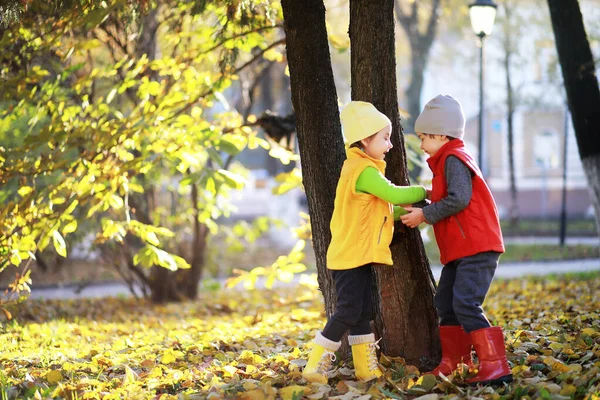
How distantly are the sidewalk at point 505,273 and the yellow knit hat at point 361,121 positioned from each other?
9.05 meters

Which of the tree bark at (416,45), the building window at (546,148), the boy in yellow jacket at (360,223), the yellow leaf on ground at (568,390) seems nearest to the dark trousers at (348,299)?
the boy in yellow jacket at (360,223)

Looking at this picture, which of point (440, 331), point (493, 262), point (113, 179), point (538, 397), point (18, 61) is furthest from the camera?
point (18, 61)

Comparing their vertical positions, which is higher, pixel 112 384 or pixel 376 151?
pixel 376 151

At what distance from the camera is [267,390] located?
12.3ft

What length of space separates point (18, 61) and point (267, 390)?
3970 mm

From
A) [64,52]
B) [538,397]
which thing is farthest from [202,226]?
[538,397]

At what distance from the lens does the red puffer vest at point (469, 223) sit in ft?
12.5

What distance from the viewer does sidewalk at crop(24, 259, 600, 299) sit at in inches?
516

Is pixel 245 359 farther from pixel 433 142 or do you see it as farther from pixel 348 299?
pixel 433 142

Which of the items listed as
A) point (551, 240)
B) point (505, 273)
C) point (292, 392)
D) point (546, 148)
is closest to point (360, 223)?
point (292, 392)

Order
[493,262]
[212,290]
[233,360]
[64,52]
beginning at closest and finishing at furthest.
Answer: [493,262]
[233,360]
[64,52]
[212,290]

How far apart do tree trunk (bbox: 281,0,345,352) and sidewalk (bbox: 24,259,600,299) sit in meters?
8.58

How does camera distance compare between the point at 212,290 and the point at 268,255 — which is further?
the point at 268,255

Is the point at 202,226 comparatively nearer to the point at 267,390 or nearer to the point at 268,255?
the point at 267,390
